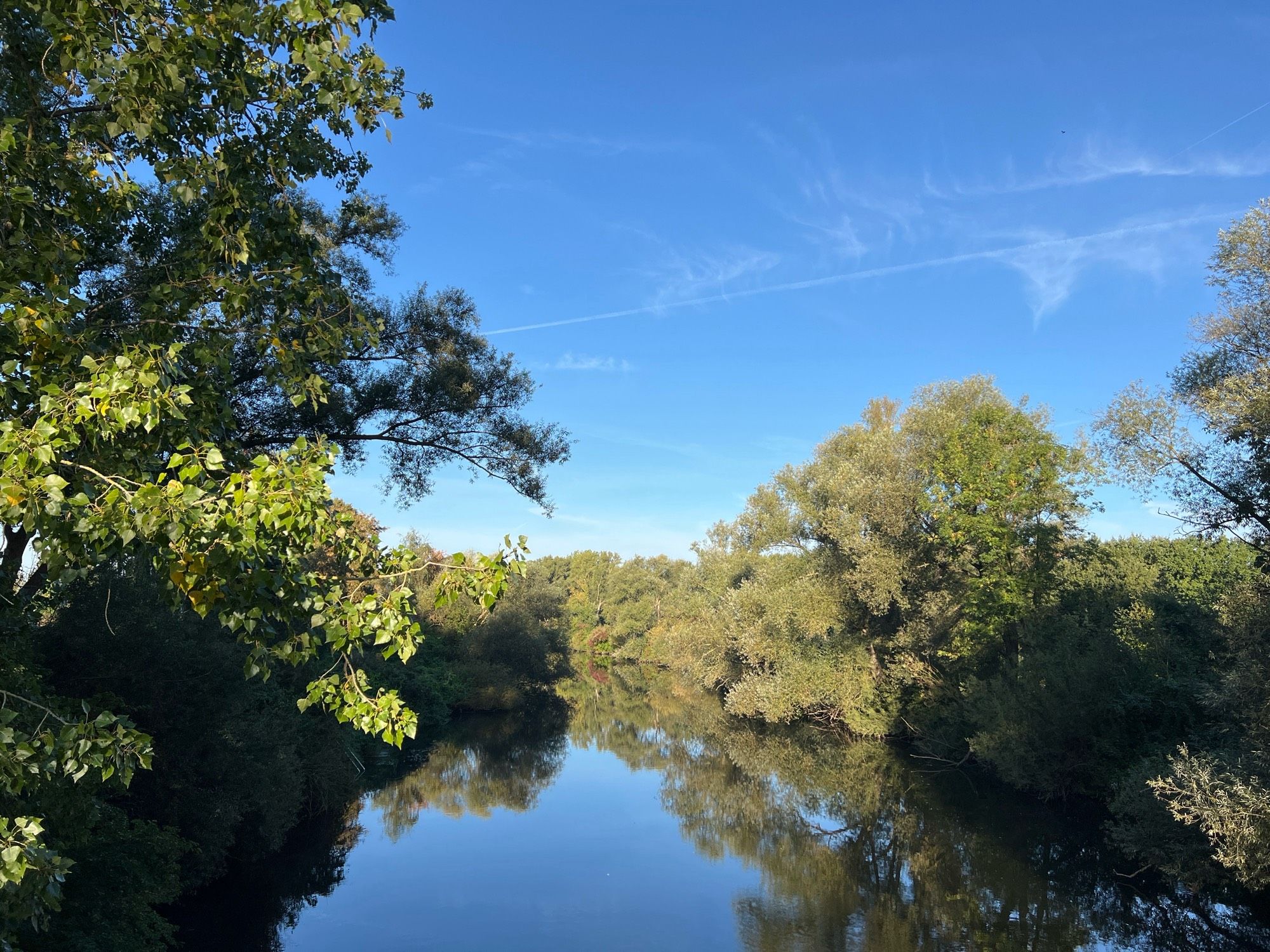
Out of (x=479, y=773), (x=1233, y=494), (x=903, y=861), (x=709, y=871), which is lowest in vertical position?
(x=709, y=871)

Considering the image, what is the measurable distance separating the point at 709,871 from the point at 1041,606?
49.2 ft

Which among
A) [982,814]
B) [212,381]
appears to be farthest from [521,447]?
[982,814]

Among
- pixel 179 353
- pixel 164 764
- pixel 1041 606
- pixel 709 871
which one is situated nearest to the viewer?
pixel 179 353

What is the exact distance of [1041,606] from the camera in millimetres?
27016

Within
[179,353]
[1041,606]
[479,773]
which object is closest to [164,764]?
[179,353]

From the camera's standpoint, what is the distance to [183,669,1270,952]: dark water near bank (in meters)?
15.1

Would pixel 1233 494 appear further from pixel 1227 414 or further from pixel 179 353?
pixel 179 353

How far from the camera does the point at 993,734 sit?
79.7 ft

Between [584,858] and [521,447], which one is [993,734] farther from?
[521,447]

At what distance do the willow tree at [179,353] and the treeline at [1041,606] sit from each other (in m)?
15.5

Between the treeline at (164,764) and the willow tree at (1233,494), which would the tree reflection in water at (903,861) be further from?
the treeline at (164,764)

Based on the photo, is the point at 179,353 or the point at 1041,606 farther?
the point at 1041,606

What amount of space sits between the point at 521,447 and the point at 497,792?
1974 centimetres

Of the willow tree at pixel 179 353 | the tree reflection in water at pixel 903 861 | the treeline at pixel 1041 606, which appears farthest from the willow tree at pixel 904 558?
the willow tree at pixel 179 353
